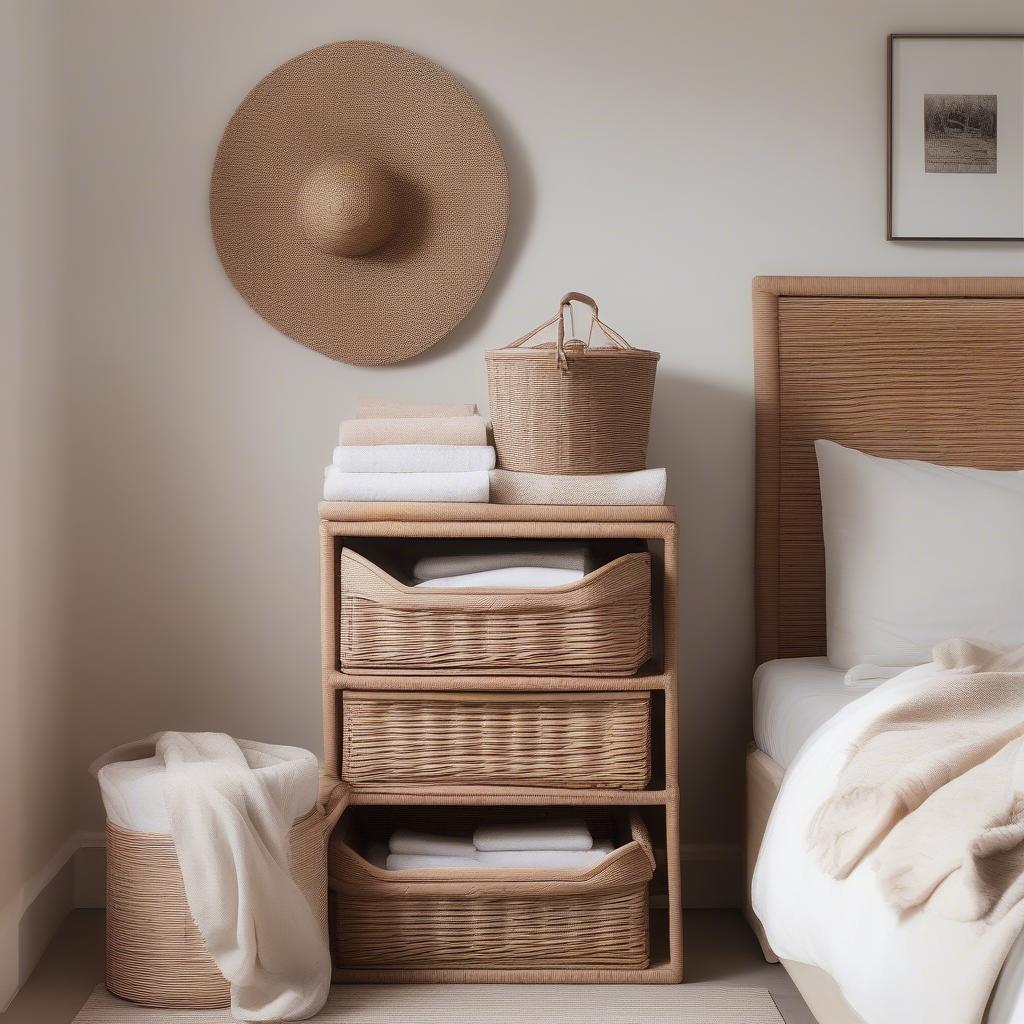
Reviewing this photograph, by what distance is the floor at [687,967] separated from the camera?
1.91m

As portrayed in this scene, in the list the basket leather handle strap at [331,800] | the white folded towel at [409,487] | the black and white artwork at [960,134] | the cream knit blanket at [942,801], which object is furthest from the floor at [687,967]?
the black and white artwork at [960,134]

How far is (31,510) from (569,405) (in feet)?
3.37

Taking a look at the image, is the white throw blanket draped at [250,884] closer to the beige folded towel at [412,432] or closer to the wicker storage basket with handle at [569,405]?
the beige folded towel at [412,432]

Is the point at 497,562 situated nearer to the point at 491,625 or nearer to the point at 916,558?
the point at 491,625

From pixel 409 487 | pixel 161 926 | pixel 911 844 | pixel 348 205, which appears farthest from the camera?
pixel 348 205

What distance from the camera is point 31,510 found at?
7.06 ft

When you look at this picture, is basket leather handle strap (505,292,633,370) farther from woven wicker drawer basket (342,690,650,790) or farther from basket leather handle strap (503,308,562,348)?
woven wicker drawer basket (342,690,650,790)

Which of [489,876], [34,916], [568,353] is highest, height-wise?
[568,353]

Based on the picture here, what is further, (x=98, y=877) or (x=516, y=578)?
(x=98, y=877)

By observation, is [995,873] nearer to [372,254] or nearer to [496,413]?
[496,413]

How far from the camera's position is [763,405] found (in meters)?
2.37

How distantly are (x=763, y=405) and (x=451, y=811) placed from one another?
3.44ft

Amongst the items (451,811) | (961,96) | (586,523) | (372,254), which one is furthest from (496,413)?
(961,96)

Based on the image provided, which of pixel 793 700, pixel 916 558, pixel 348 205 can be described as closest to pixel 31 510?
pixel 348 205
